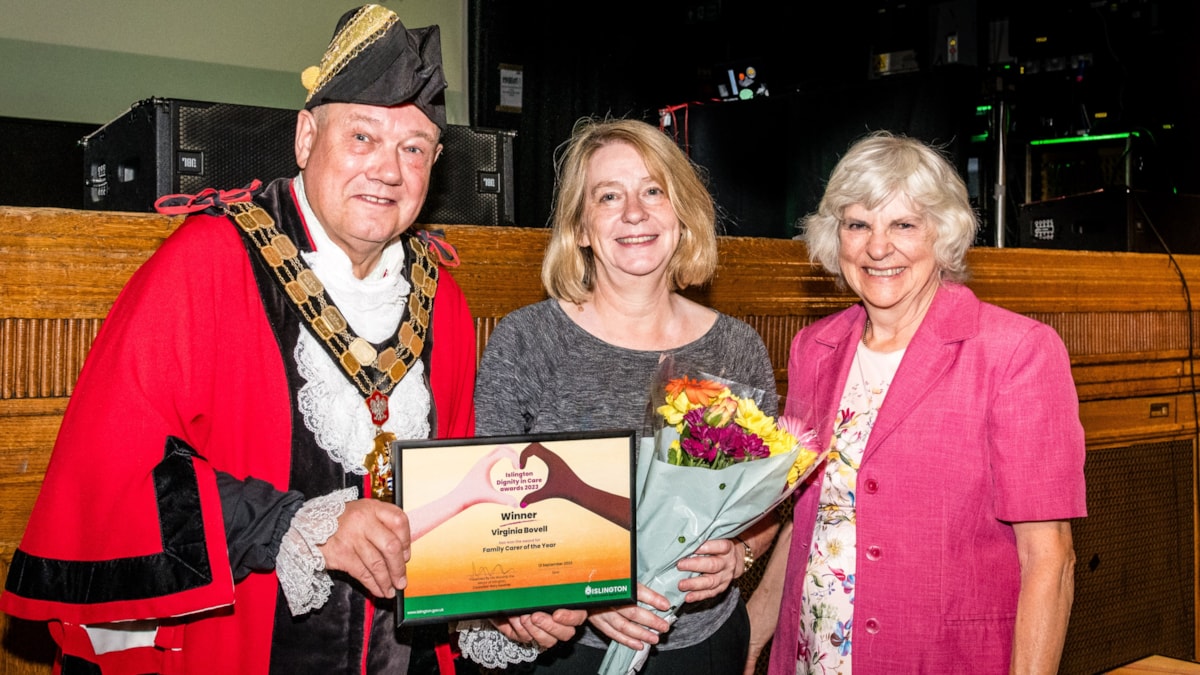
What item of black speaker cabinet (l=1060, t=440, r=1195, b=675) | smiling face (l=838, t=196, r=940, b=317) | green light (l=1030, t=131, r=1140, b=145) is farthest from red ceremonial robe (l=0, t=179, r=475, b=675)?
green light (l=1030, t=131, r=1140, b=145)

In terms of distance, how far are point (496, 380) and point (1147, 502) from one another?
2.29 meters

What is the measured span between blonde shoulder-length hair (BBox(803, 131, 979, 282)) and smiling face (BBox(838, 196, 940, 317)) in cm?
1

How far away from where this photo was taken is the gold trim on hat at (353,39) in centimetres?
152

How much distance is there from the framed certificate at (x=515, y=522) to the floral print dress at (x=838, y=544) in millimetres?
487

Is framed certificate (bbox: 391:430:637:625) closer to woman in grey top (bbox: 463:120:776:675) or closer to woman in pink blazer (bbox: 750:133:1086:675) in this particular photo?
woman in grey top (bbox: 463:120:776:675)

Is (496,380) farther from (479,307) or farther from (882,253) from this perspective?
(882,253)

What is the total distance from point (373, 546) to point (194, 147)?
41.7 inches

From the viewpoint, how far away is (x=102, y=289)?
5.31ft

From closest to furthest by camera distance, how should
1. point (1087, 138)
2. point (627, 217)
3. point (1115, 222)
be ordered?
point (627, 217), point (1115, 222), point (1087, 138)

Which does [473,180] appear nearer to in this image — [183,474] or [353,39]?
[353,39]

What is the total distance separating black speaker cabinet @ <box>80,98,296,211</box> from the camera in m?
1.99

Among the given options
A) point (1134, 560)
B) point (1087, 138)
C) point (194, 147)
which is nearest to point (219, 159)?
point (194, 147)

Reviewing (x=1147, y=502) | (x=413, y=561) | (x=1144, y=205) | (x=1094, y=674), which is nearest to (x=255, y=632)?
(x=413, y=561)

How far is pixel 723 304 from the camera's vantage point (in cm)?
239
